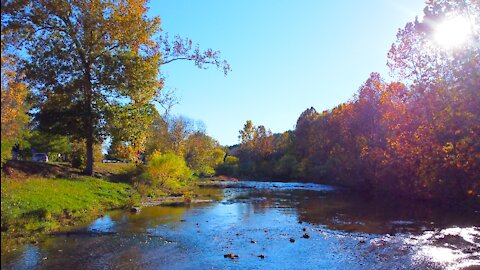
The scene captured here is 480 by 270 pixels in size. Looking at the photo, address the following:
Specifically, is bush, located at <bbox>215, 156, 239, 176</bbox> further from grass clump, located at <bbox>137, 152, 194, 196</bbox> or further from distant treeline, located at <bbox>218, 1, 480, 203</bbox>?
grass clump, located at <bbox>137, 152, 194, 196</bbox>

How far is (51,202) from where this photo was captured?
69.1 feet

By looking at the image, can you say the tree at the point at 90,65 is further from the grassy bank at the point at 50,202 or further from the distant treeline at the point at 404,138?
the distant treeline at the point at 404,138

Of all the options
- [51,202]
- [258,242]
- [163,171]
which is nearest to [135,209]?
Result: [51,202]

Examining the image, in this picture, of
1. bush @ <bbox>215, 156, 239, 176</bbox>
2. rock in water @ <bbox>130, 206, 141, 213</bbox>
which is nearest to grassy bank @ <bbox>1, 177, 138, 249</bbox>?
rock in water @ <bbox>130, 206, 141, 213</bbox>

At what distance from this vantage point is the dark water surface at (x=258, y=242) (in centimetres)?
1455

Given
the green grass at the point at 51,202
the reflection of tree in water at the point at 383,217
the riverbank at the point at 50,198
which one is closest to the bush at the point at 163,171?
the riverbank at the point at 50,198

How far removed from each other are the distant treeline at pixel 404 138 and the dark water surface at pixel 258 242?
3388 millimetres

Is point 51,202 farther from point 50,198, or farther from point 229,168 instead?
point 229,168

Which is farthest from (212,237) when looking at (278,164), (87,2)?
(278,164)

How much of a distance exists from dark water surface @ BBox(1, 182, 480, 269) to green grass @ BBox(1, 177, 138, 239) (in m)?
1.25

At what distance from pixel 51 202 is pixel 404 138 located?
2525 cm

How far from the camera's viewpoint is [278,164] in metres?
97.2

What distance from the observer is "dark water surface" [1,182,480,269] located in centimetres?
1455

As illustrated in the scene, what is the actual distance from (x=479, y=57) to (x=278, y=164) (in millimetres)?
81980
